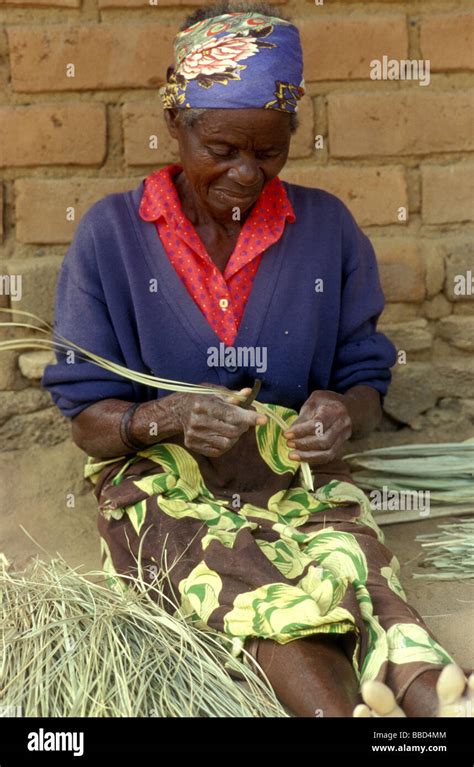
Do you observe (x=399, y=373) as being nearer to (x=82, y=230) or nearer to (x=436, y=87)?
(x=436, y=87)

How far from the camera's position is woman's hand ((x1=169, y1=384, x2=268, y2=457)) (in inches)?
101

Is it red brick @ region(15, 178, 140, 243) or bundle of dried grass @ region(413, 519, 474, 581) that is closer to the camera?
bundle of dried grass @ region(413, 519, 474, 581)

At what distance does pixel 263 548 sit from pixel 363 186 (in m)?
1.47

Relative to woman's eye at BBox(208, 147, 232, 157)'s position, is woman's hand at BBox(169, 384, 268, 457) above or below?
below

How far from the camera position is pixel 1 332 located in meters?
3.65

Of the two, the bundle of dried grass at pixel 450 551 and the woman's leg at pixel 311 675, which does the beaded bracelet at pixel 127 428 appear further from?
the bundle of dried grass at pixel 450 551

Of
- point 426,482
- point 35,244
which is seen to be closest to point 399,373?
point 426,482

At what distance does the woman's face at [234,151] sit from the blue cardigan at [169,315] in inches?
9.2

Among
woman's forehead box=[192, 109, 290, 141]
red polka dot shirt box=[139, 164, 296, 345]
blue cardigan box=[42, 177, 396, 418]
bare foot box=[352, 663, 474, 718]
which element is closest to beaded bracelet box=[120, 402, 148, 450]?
blue cardigan box=[42, 177, 396, 418]

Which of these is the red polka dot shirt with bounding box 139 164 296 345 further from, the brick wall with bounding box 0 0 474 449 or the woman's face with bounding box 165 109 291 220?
the brick wall with bounding box 0 0 474 449

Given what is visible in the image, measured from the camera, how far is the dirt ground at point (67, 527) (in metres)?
2.99

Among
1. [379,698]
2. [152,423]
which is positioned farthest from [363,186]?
[379,698]

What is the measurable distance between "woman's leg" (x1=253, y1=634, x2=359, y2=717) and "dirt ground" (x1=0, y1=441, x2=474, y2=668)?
0.58m

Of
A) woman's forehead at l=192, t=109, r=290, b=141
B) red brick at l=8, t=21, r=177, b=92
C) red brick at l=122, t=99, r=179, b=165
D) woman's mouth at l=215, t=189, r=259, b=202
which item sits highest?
red brick at l=8, t=21, r=177, b=92
